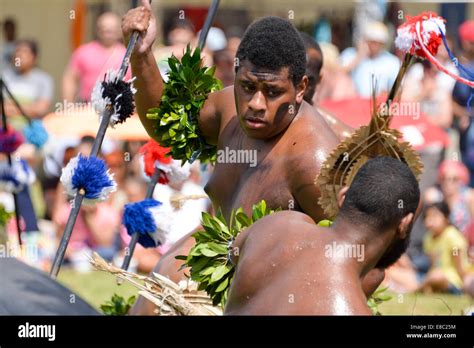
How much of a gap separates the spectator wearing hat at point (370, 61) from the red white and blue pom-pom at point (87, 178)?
21.8 ft

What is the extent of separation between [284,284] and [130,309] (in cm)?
272

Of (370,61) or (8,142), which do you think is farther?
(370,61)

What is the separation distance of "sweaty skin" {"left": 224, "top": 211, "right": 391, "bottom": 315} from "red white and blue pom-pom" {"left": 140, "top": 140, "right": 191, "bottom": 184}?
286 cm

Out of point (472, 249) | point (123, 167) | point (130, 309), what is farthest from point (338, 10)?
point (130, 309)

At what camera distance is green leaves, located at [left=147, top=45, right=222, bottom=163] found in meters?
6.29

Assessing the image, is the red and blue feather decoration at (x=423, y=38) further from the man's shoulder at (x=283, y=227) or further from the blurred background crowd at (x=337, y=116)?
the blurred background crowd at (x=337, y=116)

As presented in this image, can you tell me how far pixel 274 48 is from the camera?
553 cm

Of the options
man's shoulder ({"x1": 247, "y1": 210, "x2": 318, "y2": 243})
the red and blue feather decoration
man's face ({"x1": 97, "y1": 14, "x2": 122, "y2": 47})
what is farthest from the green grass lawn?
man's shoulder ({"x1": 247, "y1": 210, "x2": 318, "y2": 243})

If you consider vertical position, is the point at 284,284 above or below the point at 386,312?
above

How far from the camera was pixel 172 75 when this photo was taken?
6.36 meters

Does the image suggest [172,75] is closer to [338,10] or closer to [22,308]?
[22,308]

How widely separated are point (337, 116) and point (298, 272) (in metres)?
6.37

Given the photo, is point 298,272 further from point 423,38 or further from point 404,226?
point 423,38

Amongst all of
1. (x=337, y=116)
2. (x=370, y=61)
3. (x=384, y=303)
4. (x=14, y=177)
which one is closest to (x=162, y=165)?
(x=14, y=177)
